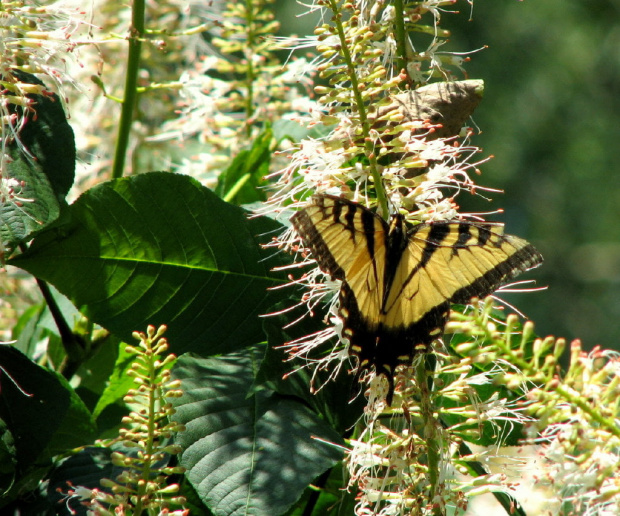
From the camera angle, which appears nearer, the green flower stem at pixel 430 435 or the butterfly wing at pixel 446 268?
the green flower stem at pixel 430 435

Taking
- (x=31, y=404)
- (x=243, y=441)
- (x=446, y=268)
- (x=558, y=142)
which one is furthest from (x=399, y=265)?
(x=558, y=142)

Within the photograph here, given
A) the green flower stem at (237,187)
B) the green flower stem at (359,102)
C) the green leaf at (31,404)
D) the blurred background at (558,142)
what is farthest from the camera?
the blurred background at (558,142)

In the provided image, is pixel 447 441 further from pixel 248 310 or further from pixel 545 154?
pixel 545 154

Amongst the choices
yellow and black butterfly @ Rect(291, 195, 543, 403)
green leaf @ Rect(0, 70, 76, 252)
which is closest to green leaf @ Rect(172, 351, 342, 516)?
yellow and black butterfly @ Rect(291, 195, 543, 403)

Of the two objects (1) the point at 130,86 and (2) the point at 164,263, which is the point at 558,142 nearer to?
(1) the point at 130,86

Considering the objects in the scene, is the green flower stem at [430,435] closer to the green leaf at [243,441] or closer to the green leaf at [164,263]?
the green leaf at [243,441]

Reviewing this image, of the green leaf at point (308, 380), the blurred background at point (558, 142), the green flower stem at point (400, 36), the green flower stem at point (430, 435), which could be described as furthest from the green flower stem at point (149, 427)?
the blurred background at point (558, 142)

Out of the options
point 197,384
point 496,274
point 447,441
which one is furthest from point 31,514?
point 496,274
